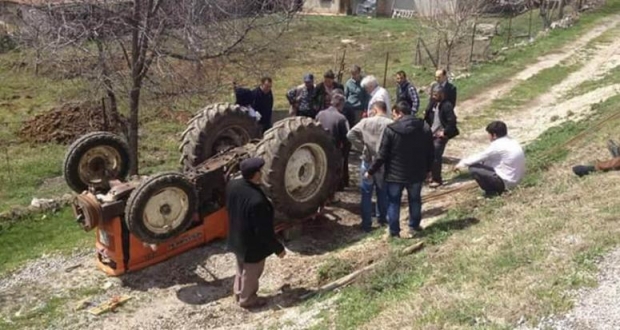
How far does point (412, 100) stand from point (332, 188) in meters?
2.30

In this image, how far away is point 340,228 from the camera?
28.0 ft

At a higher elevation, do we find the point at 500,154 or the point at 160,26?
the point at 160,26

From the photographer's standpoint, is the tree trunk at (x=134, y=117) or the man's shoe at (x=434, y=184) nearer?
the man's shoe at (x=434, y=184)

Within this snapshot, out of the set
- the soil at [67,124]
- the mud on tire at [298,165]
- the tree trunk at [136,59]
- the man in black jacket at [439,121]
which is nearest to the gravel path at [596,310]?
the mud on tire at [298,165]

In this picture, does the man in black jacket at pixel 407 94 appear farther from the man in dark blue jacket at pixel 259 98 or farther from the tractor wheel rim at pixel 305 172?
the tractor wheel rim at pixel 305 172

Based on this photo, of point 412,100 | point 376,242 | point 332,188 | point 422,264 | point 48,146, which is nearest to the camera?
point 422,264

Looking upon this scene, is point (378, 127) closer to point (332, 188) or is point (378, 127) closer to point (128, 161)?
point (332, 188)

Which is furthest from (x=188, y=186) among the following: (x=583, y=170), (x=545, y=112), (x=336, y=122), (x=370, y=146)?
(x=545, y=112)

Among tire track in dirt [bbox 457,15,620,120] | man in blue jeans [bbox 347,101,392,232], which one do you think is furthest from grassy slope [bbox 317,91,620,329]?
tire track in dirt [bbox 457,15,620,120]

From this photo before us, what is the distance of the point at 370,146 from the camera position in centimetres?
790

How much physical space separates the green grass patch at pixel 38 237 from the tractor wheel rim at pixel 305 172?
9.06ft

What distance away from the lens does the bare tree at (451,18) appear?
21406 mm

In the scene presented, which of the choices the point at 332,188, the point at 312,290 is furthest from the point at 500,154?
the point at 312,290

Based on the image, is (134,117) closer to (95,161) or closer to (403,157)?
(95,161)
